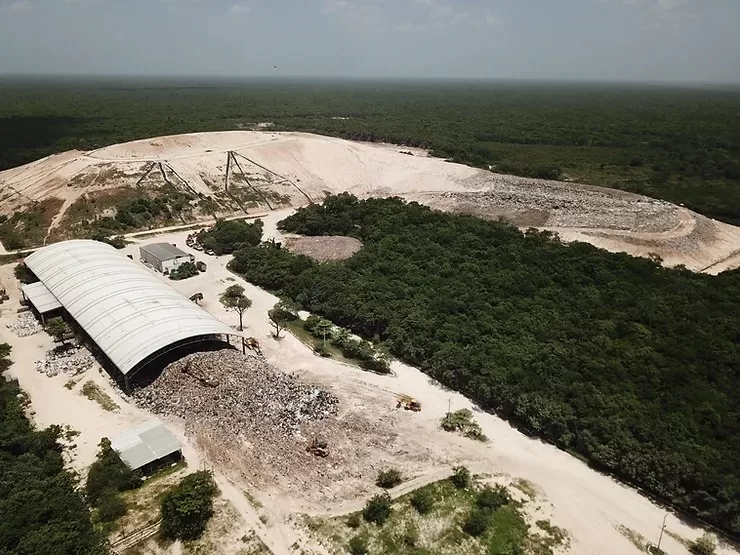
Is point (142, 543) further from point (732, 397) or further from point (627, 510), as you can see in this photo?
point (732, 397)

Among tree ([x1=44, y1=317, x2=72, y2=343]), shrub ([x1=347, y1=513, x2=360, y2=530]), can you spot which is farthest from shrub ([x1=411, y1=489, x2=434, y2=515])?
tree ([x1=44, y1=317, x2=72, y2=343])

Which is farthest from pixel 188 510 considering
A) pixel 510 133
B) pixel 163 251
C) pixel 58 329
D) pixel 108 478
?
pixel 510 133

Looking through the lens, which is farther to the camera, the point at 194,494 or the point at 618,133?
the point at 618,133

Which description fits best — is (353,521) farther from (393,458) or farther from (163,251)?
(163,251)

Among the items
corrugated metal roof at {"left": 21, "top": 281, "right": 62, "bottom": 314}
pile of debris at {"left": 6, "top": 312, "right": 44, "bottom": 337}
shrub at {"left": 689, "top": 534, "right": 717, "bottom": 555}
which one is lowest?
shrub at {"left": 689, "top": 534, "right": 717, "bottom": 555}

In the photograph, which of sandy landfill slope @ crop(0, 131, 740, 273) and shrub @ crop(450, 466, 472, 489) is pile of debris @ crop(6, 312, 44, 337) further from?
shrub @ crop(450, 466, 472, 489)

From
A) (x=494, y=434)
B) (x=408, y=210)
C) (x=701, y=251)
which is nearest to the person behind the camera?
(x=494, y=434)

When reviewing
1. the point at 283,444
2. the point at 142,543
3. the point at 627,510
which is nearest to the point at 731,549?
the point at 627,510
